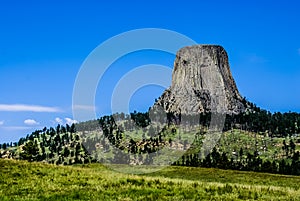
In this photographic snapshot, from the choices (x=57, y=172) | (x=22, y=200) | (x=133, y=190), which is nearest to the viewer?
(x=22, y=200)

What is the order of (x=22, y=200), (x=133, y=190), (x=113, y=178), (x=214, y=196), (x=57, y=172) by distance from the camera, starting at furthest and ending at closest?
(x=57, y=172) → (x=113, y=178) → (x=133, y=190) → (x=214, y=196) → (x=22, y=200)

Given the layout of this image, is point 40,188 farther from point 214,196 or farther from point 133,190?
point 214,196

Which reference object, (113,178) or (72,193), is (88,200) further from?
(113,178)

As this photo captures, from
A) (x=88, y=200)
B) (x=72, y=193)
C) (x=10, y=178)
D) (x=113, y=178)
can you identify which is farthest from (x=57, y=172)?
(x=88, y=200)

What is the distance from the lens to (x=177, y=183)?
92.0ft

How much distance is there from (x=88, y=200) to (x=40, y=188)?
630 cm

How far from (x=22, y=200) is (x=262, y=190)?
1503 cm

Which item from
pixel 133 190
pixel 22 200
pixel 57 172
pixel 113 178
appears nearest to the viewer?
pixel 22 200

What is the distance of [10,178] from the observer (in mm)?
31328

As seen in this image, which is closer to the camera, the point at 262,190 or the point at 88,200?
the point at 88,200

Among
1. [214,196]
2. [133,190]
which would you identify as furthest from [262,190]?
[133,190]

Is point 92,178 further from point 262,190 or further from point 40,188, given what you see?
point 262,190

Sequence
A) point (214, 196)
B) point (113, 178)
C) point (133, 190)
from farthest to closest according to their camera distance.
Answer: point (113, 178) → point (133, 190) → point (214, 196)

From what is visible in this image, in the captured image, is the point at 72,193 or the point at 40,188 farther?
the point at 40,188
